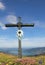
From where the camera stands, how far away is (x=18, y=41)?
16.3 metres

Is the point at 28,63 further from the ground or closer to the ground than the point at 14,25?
closer to the ground

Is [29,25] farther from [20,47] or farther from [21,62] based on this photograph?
[21,62]

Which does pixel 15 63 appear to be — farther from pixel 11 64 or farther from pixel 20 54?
pixel 20 54

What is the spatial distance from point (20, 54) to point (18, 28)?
195cm

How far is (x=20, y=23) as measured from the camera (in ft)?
53.6

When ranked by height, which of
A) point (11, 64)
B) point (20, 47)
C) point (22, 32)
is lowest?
point (11, 64)

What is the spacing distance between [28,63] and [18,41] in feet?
18.7

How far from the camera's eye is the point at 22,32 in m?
15.6

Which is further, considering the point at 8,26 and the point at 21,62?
the point at 8,26

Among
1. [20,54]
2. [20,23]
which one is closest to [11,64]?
[20,54]

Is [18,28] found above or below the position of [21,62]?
above

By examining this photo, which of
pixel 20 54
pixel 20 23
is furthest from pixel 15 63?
pixel 20 23

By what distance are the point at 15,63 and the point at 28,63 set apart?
2.29 feet

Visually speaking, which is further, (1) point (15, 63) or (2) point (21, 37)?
(2) point (21, 37)
